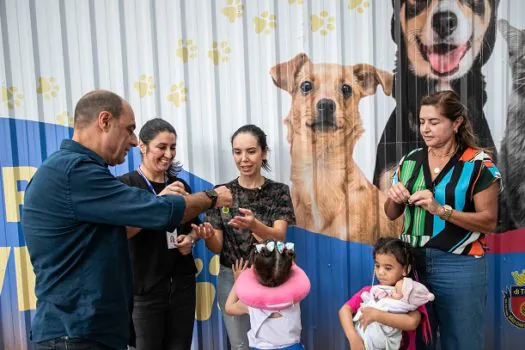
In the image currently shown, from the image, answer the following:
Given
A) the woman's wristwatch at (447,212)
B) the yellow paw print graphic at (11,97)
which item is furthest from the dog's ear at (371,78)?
the yellow paw print graphic at (11,97)

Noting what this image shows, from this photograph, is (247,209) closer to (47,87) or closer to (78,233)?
(78,233)

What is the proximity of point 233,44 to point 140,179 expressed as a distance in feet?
3.99

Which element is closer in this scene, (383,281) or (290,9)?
(383,281)

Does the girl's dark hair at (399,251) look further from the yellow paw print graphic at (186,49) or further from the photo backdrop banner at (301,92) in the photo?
the yellow paw print graphic at (186,49)

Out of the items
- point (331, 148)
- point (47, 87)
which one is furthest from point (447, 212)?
point (47, 87)

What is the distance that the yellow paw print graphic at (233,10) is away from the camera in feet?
8.88

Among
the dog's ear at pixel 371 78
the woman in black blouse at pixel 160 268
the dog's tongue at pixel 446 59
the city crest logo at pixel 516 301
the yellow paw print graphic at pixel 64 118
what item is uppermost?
the dog's tongue at pixel 446 59

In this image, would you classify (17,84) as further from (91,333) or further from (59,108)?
(91,333)

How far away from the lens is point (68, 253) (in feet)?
4.81

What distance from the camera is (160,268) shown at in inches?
84.9

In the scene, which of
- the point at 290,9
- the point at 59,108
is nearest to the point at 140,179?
the point at 59,108

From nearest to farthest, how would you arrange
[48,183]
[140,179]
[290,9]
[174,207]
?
[48,183]
[174,207]
[140,179]
[290,9]

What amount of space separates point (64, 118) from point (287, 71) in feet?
5.53

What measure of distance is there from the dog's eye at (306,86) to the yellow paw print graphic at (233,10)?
2.21 ft
